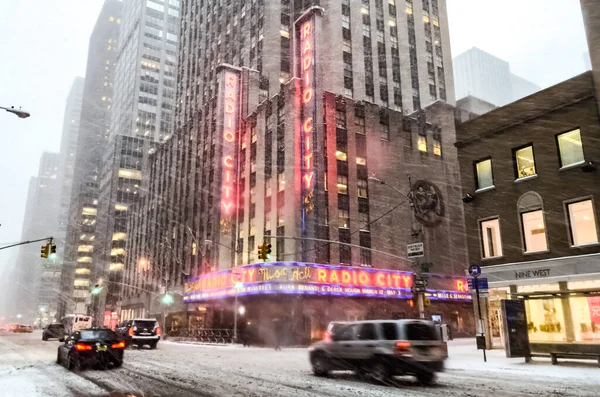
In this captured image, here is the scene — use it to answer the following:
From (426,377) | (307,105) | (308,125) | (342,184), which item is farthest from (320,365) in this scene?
(307,105)

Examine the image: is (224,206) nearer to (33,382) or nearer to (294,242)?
(294,242)

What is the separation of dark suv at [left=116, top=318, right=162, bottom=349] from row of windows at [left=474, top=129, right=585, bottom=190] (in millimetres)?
22358

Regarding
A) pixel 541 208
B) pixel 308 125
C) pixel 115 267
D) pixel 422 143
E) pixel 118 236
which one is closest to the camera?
pixel 541 208

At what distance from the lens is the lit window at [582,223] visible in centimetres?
2083

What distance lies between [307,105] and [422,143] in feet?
52.4

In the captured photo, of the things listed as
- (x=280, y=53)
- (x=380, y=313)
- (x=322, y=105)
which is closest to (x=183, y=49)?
(x=280, y=53)

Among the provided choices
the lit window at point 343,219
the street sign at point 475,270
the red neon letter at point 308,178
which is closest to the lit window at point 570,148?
the street sign at point 475,270

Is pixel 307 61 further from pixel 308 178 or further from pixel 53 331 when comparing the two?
pixel 53 331

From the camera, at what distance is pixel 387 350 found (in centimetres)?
1361

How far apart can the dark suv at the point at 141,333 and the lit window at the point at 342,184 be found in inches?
830

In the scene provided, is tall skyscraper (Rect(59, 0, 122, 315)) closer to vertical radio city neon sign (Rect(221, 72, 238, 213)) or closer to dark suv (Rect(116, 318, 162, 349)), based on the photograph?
vertical radio city neon sign (Rect(221, 72, 238, 213))

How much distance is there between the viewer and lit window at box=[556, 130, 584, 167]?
71.3 ft

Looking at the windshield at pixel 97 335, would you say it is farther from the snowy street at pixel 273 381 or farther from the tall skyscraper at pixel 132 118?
the tall skyscraper at pixel 132 118

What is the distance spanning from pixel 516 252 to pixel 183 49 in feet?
251
